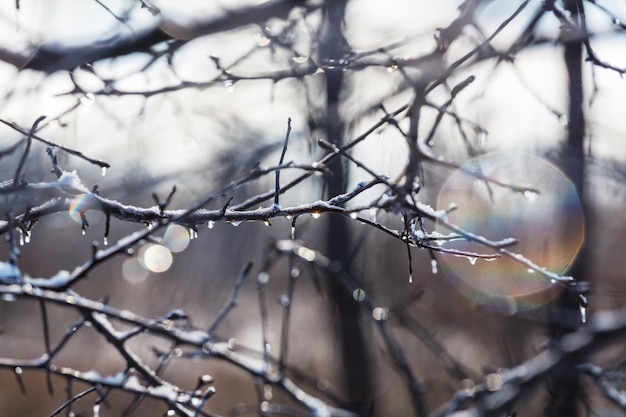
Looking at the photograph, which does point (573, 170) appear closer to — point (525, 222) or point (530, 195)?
point (525, 222)

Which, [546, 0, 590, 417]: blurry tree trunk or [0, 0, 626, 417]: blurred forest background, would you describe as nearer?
[0, 0, 626, 417]: blurred forest background

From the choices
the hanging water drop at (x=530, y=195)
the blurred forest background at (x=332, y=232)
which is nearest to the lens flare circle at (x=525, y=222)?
the blurred forest background at (x=332, y=232)

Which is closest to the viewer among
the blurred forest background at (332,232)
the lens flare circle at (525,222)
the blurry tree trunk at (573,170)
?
the blurred forest background at (332,232)

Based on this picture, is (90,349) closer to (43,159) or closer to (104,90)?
(43,159)

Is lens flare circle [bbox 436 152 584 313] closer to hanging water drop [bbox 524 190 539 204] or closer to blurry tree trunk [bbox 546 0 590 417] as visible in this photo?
blurry tree trunk [bbox 546 0 590 417]

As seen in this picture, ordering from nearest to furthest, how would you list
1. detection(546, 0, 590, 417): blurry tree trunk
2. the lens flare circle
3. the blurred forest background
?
the blurred forest background, detection(546, 0, 590, 417): blurry tree trunk, the lens flare circle

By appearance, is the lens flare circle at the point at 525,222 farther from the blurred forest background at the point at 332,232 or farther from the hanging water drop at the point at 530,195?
the hanging water drop at the point at 530,195

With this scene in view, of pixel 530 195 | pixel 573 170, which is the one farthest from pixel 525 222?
pixel 530 195

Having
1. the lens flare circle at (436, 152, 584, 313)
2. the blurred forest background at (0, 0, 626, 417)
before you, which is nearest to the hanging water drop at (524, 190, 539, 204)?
the blurred forest background at (0, 0, 626, 417)

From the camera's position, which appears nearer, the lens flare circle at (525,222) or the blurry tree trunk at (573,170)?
the blurry tree trunk at (573,170)

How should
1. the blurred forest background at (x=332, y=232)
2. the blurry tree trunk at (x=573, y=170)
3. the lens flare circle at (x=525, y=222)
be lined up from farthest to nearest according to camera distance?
1. the lens flare circle at (x=525, y=222)
2. the blurry tree trunk at (x=573, y=170)
3. the blurred forest background at (x=332, y=232)

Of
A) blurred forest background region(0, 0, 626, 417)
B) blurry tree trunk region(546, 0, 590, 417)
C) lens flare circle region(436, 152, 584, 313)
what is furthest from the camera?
lens flare circle region(436, 152, 584, 313)

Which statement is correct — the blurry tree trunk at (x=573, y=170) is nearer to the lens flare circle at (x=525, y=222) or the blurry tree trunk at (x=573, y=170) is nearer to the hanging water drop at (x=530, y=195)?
the lens flare circle at (x=525, y=222)

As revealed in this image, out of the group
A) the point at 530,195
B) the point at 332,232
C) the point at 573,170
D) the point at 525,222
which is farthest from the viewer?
the point at 332,232
